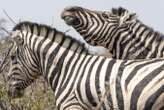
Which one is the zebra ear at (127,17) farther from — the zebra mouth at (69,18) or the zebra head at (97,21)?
the zebra mouth at (69,18)

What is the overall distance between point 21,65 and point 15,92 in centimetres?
46

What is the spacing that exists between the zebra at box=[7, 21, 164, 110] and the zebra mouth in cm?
176

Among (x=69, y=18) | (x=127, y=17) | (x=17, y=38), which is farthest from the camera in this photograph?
(x=127, y=17)

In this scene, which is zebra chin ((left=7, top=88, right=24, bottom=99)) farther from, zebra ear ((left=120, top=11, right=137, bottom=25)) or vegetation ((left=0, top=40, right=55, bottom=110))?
zebra ear ((left=120, top=11, right=137, bottom=25))

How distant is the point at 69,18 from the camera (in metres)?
9.54

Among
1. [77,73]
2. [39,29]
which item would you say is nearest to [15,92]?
[39,29]

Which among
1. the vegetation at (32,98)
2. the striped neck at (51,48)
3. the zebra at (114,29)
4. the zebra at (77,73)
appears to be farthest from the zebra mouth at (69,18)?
the striped neck at (51,48)

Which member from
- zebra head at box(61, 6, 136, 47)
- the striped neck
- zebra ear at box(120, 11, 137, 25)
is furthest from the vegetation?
zebra ear at box(120, 11, 137, 25)

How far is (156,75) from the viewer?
21.4ft

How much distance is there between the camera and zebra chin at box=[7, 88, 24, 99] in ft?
25.7

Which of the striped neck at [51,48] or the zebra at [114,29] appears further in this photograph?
the zebra at [114,29]

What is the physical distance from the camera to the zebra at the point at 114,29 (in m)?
9.51

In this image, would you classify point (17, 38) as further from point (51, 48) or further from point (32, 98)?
point (32, 98)

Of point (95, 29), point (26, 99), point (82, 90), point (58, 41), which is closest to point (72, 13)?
point (95, 29)
